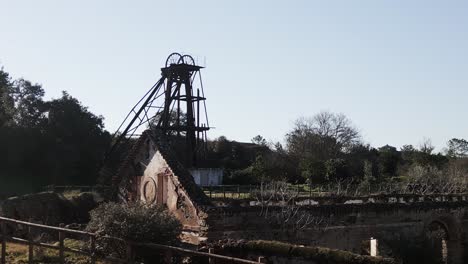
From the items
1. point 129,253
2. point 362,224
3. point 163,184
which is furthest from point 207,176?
point 129,253

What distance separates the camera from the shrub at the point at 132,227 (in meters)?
14.5

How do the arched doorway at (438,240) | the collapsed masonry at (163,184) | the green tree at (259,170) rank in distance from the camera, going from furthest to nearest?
1. the green tree at (259,170)
2. the arched doorway at (438,240)
3. the collapsed masonry at (163,184)

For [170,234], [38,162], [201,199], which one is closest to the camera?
[170,234]

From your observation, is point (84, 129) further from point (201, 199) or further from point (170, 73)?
point (201, 199)

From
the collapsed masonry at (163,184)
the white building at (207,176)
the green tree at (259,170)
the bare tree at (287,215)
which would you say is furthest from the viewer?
the green tree at (259,170)

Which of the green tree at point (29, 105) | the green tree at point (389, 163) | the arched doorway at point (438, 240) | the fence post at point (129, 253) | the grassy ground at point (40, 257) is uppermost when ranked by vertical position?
the green tree at point (29, 105)

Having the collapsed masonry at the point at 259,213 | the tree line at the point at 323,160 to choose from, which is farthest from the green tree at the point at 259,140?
the collapsed masonry at the point at 259,213

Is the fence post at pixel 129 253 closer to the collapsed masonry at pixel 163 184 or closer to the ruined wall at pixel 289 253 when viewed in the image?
the ruined wall at pixel 289 253

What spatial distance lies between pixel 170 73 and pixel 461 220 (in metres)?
28.8

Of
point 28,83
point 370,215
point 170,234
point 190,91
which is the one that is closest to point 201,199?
point 170,234

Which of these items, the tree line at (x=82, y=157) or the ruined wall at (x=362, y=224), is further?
the tree line at (x=82, y=157)

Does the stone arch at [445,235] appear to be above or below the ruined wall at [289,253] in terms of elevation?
below

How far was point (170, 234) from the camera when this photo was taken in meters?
15.3

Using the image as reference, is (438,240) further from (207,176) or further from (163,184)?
(207,176)
